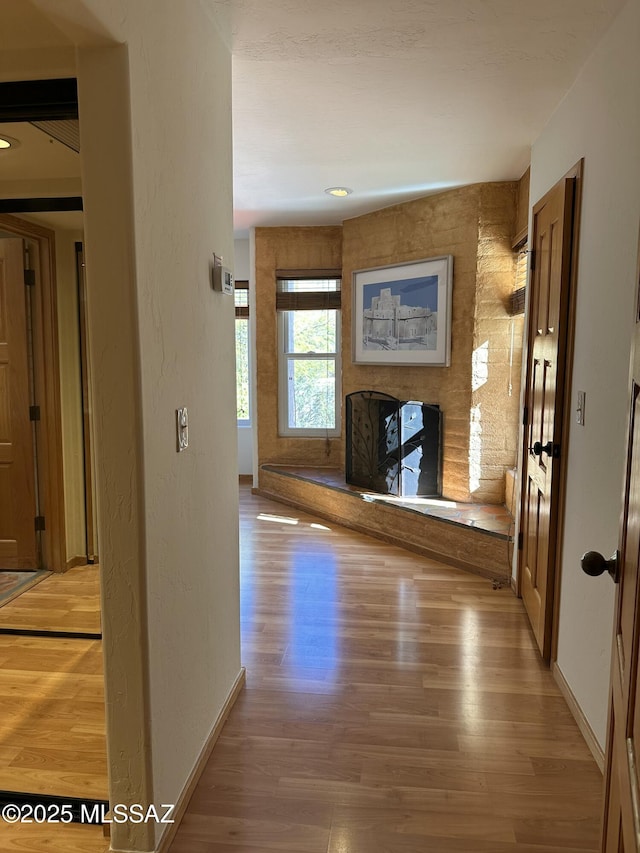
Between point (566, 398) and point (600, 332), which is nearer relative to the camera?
point (600, 332)

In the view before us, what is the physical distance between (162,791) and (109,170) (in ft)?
5.38

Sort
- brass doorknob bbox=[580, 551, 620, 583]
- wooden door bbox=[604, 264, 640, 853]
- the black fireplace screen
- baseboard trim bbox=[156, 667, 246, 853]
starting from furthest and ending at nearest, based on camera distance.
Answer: the black fireplace screen, baseboard trim bbox=[156, 667, 246, 853], brass doorknob bbox=[580, 551, 620, 583], wooden door bbox=[604, 264, 640, 853]

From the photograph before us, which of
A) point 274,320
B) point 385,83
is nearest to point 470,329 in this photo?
point 385,83

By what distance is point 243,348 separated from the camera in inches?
254

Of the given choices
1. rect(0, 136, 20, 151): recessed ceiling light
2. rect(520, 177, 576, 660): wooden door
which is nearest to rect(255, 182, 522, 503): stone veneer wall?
rect(520, 177, 576, 660): wooden door

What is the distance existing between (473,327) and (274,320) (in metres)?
2.15

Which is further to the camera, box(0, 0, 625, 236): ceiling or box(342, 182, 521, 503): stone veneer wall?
box(342, 182, 521, 503): stone veneer wall

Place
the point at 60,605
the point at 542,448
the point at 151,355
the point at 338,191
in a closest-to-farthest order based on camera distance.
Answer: the point at 151,355 → the point at 542,448 → the point at 60,605 → the point at 338,191

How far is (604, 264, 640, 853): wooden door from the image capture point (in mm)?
909

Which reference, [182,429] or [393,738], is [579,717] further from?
[182,429]

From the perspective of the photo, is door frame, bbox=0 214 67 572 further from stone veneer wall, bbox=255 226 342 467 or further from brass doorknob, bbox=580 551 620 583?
brass doorknob, bbox=580 551 620 583

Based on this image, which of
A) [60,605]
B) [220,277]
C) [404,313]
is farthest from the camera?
[404,313]

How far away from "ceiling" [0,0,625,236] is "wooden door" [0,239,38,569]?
118 cm

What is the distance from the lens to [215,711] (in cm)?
226
